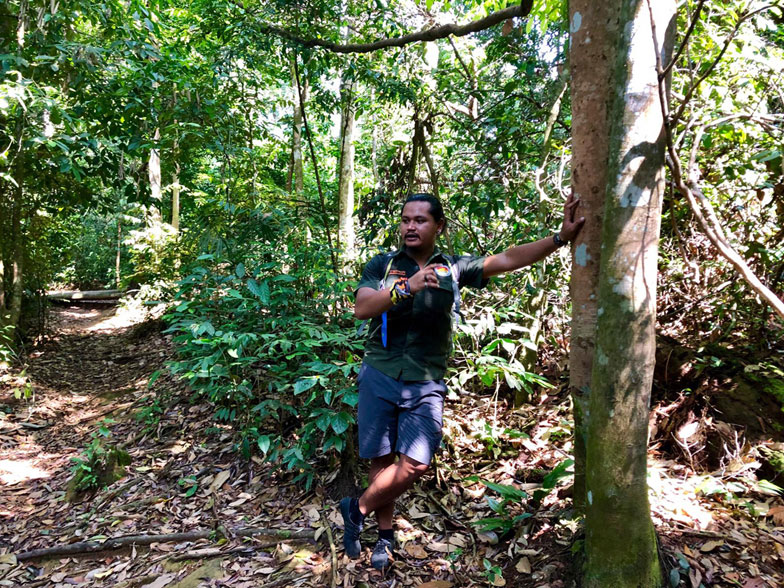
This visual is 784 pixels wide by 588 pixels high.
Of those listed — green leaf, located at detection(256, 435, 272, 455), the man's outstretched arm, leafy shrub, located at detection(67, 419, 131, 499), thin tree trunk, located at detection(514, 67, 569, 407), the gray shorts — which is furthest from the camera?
leafy shrub, located at detection(67, 419, 131, 499)

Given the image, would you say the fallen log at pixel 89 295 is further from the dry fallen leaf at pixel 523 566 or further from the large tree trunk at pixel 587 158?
the large tree trunk at pixel 587 158

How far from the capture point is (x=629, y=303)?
78.2 inches

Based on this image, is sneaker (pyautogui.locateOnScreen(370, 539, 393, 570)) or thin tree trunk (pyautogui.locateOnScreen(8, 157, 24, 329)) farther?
thin tree trunk (pyautogui.locateOnScreen(8, 157, 24, 329))

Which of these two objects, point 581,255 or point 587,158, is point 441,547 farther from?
point 587,158

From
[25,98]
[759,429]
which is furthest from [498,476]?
[25,98]

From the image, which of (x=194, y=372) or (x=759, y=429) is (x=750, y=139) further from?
(x=194, y=372)

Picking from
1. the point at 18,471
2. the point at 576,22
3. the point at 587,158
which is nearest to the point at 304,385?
the point at 587,158

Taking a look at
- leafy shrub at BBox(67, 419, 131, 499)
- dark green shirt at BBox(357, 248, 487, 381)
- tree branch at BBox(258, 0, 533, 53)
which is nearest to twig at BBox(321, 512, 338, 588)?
dark green shirt at BBox(357, 248, 487, 381)

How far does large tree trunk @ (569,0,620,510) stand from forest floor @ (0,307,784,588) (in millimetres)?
681

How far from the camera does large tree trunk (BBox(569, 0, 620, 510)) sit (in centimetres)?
225

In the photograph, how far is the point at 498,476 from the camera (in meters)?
3.65

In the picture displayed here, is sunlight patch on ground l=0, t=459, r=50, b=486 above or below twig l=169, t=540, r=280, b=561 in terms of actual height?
below

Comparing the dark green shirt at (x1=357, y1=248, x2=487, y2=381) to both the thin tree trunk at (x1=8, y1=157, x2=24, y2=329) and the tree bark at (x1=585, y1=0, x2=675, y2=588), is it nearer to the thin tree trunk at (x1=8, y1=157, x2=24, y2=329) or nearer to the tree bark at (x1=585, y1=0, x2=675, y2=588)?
the tree bark at (x1=585, y1=0, x2=675, y2=588)

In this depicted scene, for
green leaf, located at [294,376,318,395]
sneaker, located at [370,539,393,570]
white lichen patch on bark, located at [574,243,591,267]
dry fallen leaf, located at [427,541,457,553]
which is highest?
white lichen patch on bark, located at [574,243,591,267]
